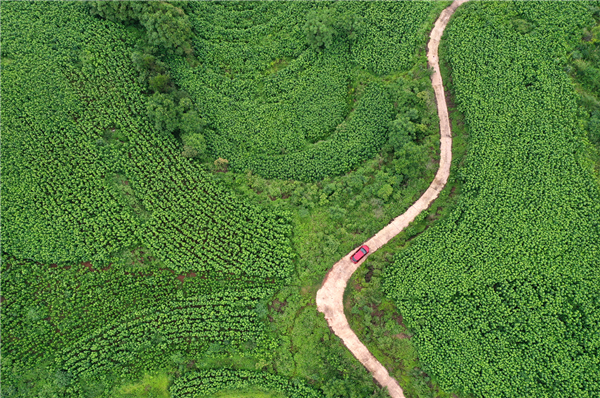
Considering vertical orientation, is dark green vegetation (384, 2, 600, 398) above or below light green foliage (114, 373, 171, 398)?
above

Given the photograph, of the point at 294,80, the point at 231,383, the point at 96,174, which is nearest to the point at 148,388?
the point at 231,383

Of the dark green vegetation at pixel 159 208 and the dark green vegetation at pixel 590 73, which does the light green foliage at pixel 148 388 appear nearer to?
the dark green vegetation at pixel 159 208

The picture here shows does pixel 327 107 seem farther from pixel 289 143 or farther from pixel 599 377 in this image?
pixel 599 377

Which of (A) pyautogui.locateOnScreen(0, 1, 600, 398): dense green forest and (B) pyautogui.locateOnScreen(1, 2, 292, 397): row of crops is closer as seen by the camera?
(A) pyautogui.locateOnScreen(0, 1, 600, 398): dense green forest

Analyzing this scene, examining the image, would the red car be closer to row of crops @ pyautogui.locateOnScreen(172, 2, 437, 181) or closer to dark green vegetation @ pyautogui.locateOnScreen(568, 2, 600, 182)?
row of crops @ pyautogui.locateOnScreen(172, 2, 437, 181)

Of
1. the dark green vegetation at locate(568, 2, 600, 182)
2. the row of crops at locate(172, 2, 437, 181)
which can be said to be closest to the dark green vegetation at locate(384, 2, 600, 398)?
the dark green vegetation at locate(568, 2, 600, 182)

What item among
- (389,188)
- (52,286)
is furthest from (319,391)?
(52,286)
